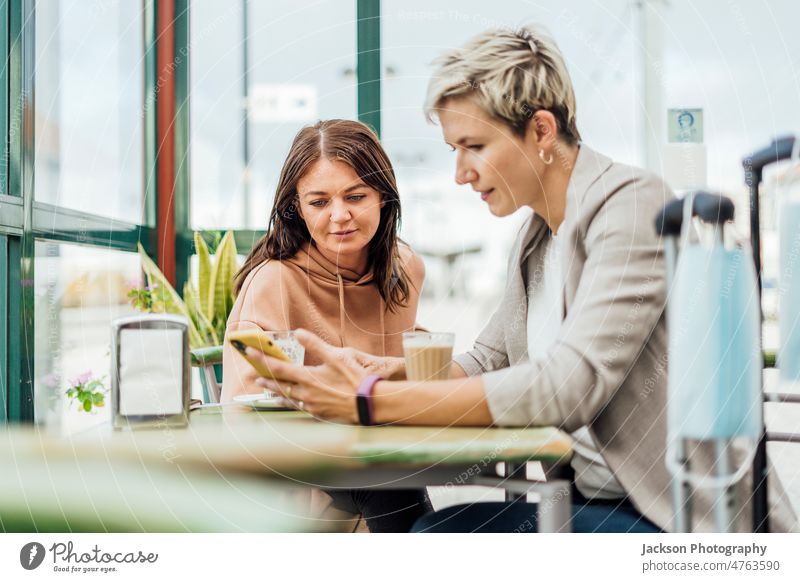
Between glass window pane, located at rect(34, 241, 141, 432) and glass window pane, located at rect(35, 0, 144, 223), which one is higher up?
glass window pane, located at rect(35, 0, 144, 223)

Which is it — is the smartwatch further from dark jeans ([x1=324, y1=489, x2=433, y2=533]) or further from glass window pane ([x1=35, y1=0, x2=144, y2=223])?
glass window pane ([x1=35, y1=0, x2=144, y2=223])

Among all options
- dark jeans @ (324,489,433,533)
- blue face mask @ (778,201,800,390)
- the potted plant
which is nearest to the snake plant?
the potted plant

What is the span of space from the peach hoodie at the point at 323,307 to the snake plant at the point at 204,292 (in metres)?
0.13

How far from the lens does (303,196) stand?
4.17ft

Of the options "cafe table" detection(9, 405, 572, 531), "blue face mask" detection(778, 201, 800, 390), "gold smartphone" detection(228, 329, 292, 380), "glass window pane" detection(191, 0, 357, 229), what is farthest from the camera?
"glass window pane" detection(191, 0, 357, 229)

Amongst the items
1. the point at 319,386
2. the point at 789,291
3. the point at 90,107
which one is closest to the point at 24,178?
the point at 90,107

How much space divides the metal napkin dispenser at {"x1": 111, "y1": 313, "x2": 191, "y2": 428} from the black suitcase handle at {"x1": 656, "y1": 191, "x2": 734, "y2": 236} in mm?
725

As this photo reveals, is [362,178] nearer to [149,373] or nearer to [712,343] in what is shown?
[149,373]

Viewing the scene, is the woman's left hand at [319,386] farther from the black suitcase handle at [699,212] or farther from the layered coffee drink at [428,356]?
the black suitcase handle at [699,212]

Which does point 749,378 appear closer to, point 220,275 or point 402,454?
point 402,454

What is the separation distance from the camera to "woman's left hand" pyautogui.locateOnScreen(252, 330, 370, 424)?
3.59 ft

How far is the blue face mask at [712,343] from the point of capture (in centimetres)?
113

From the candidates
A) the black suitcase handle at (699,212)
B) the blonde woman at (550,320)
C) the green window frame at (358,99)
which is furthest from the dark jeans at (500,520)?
the green window frame at (358,99)

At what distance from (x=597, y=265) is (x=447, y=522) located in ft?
1.60
